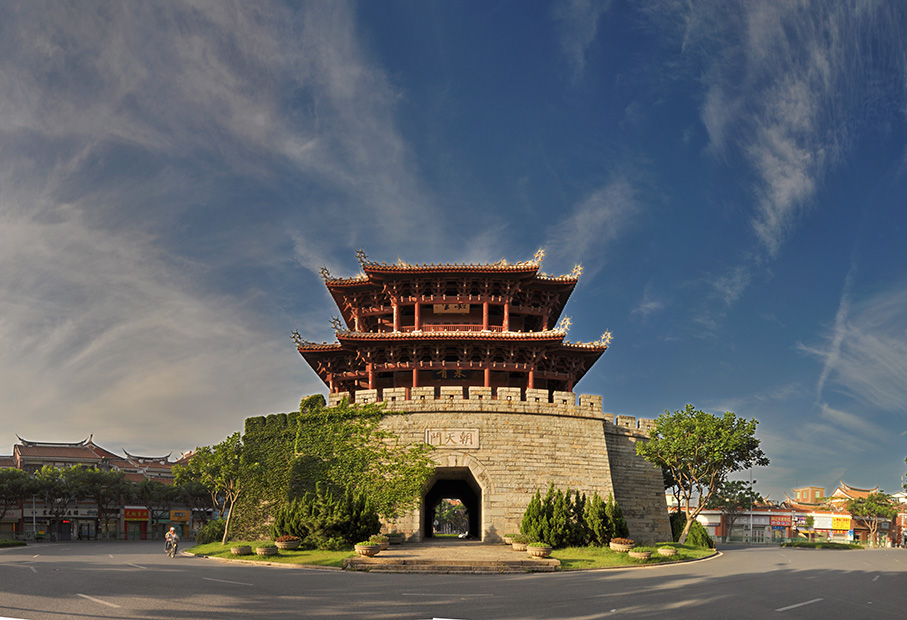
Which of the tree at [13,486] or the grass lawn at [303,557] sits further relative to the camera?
the tree at [13,486]

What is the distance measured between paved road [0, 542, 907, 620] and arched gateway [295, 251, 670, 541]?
9426mm

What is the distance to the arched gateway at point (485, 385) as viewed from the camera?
31.4 m

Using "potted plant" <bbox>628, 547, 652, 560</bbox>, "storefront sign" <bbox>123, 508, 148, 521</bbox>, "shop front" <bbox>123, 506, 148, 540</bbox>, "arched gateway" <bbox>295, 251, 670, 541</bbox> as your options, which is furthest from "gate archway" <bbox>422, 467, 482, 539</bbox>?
"shop front" <bbox>123, 506, 148, 540</bbox>

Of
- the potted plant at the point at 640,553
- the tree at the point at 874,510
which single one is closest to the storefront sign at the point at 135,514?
the potted plant at the point at 640,553

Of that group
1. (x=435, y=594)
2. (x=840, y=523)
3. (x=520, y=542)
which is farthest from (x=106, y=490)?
(x=840, y=523)

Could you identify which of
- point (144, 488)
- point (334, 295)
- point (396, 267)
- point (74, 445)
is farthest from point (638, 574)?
point (74, 445)

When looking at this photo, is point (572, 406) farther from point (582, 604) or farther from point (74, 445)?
point (74, 445)

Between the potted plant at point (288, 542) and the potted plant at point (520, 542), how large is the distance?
914cm

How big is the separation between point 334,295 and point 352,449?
15183mm

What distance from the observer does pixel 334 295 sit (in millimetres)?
44562

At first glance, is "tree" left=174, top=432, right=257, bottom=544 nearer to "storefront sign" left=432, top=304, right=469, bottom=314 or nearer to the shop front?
"storefront sign" left=432, top=304, right=469, bottom=314

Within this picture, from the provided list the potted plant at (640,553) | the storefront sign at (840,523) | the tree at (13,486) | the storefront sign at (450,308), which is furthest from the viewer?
the storefront sign at (840,523)

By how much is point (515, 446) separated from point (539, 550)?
25.3 feet

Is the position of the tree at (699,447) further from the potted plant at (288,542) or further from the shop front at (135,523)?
the shop front at (135,523)
